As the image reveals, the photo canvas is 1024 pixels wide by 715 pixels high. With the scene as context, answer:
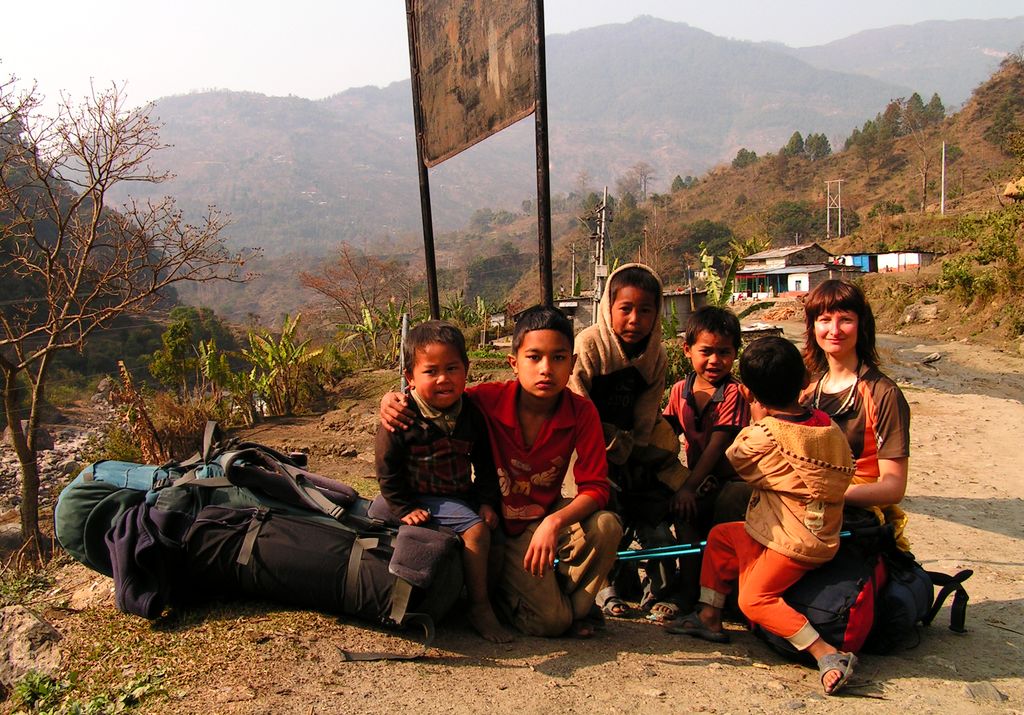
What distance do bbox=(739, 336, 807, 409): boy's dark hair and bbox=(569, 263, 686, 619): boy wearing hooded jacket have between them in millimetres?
541

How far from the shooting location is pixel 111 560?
2.71 m

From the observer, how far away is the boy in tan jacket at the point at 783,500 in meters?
2.51

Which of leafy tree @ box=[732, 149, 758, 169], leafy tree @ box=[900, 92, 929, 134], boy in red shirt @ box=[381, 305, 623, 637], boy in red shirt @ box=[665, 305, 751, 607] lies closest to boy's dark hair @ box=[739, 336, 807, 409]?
boy in red shirt @ box=[665, 305, 751, 607]

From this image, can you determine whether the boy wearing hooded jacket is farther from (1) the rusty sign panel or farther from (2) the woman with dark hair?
(1) the rusty sign panel

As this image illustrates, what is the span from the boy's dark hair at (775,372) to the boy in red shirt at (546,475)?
1.98 feet

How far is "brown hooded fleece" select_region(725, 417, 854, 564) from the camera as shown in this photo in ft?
8.23

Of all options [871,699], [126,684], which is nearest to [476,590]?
[126,684]

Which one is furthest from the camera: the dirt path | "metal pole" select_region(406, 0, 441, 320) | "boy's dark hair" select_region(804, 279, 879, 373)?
"metal pole" select_region(406, 0, 441, 320)

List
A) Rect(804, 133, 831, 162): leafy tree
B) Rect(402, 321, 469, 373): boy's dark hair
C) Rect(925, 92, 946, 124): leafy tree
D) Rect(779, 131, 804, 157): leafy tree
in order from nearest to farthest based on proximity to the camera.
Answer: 1. Rect(402, 321, 469, 373): boy's dark hair
2. Rect(925, 92, 946, 124): leafy tree
3. Rect(804, 133, 831, 162): leafy tree
4. Rect(779, 131, 804, 157): leafy tree

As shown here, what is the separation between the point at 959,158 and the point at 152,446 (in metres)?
66.6

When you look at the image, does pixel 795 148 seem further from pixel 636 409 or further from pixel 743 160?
pixel 636 409

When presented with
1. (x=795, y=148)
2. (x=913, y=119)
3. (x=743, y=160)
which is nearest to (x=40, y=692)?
(x=913, y=119)

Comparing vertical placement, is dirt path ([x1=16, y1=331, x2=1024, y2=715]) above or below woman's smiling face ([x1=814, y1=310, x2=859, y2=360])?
below

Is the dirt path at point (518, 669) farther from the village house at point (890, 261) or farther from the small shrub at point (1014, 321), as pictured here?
the village house at point (890, 261)
